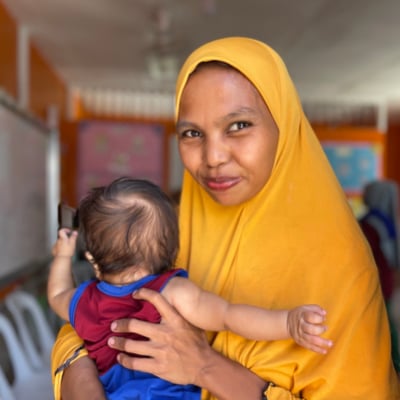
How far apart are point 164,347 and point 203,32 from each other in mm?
3683

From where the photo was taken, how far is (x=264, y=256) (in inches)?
39.9

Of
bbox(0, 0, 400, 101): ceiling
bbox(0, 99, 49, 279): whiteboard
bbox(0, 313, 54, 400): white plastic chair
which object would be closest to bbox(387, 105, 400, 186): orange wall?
bbox(0, 0, 400, 101): ceiling

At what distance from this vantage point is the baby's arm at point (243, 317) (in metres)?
0.79

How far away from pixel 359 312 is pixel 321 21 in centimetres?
339

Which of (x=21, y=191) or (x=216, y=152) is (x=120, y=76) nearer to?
(x=21, y=191)

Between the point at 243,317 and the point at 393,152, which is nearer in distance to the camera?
the point at 243,317

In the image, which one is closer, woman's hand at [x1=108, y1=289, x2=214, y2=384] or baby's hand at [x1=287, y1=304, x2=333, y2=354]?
baby's hand at [x1=287, y1=304, x2=333, y2=354]

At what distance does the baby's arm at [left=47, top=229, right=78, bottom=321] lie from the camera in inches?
42.9

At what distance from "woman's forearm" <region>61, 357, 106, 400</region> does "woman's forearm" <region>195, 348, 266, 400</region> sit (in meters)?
0.19

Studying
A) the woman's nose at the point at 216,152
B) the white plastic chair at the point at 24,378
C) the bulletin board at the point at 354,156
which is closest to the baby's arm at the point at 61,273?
the woman's nose at the point at 216,152

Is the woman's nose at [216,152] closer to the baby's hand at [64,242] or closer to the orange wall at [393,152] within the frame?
the baby's hand at [64,242]

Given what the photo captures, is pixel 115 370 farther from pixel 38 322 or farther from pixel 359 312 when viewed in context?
pixel 38 322

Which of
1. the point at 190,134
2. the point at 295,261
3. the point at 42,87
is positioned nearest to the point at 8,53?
the point at 42,87

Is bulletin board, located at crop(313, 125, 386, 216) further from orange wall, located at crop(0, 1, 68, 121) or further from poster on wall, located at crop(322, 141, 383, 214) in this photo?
orange wall, located at crop(0, 1, 68, 121)
